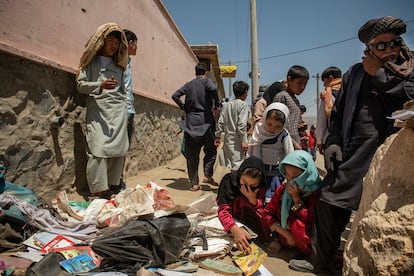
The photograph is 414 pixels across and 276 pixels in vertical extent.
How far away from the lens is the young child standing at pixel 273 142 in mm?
3039

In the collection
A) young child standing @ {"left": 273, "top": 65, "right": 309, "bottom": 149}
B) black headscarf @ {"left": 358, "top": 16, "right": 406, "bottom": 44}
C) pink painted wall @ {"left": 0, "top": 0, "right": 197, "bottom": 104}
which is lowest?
young child standing @ {"left": 273, "top": 65, "right": 309, "bottom": 149}

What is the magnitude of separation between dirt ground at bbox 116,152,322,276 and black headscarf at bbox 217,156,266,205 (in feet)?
1.93

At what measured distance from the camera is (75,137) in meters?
3.41

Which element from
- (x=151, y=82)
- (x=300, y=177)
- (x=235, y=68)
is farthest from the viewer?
(x=235, y=68)

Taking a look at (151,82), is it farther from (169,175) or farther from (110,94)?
(110,94)

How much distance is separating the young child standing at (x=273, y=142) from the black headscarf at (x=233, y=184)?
39 cm

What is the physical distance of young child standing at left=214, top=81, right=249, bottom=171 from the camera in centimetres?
437

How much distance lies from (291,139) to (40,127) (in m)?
2.53

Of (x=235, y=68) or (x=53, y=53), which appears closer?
(x=53, y=53)

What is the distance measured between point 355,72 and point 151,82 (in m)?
4.87

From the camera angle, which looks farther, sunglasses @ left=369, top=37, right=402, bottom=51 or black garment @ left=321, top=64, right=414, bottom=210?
black garment @ left=321, top=64, right=414, bottom=210

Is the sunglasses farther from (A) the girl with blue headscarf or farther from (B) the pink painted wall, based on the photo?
(B) the pink painted wall

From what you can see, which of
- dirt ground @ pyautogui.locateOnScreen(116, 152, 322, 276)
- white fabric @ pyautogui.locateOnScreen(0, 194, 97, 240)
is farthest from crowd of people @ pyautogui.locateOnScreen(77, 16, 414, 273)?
white fabric @ pyautogui.locateOnScreen(0, 194, 97, 240)

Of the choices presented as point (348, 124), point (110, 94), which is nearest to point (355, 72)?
point (348, 124)
